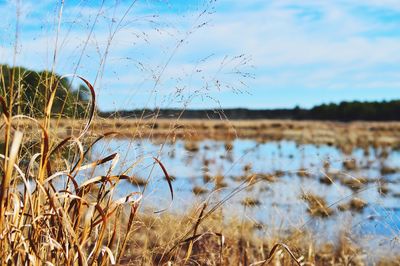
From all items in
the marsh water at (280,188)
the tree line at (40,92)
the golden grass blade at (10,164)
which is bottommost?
the marsh water at (280,188)

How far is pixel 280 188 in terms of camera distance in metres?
7.81

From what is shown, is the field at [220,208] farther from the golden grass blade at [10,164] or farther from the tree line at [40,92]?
the golden grass blade at [10,164]

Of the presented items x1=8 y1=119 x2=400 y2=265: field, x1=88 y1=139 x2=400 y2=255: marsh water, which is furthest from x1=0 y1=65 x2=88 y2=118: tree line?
x1=88 y1=139 x2=400 y2=255: marsh water

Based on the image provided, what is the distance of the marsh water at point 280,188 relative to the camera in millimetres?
2893

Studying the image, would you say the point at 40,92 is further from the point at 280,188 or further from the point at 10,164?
the point at 280,188

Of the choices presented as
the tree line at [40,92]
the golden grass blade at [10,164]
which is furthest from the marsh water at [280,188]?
the golden grass blade at [10,164]

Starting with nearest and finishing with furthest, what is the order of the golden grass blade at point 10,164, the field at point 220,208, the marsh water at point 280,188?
the golden grass blade at point 10,164 → the field at point 220,208 → the marsh water at point 280,188

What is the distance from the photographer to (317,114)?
58.1 meters

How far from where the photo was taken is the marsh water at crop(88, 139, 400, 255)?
114 inches

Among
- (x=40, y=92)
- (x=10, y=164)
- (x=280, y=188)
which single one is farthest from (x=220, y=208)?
(x=280, y=188)

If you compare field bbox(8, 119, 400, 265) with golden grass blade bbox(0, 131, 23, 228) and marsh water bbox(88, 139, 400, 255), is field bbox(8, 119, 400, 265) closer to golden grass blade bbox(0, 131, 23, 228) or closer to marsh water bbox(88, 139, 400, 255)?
marsh water bbox(88, 139, 400, 255)

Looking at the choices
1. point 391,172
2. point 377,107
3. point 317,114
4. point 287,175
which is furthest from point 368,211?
point 317,114

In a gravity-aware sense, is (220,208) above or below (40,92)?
below

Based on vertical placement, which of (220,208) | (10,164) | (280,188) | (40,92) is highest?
(40,92)
